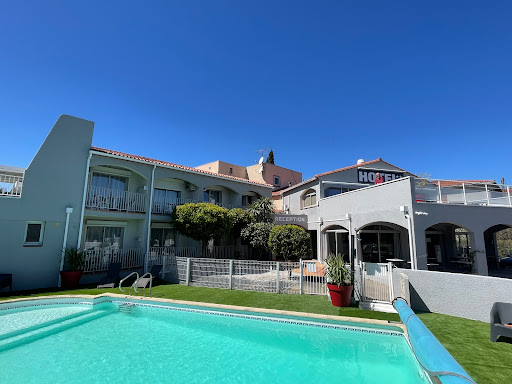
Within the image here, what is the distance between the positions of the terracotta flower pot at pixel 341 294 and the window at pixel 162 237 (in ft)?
47.0

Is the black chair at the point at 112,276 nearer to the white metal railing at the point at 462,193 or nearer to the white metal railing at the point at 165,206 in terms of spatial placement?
the white metal railing at the point at 165,206

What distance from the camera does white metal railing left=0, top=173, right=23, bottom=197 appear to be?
13047 mm

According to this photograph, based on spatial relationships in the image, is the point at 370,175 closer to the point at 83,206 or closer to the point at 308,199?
the point at 308,199

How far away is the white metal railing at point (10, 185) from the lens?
13047 mm

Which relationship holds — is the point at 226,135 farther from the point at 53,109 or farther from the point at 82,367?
the point at 82,367

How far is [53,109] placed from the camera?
14.5 meters

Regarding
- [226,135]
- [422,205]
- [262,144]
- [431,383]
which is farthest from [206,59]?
[262,144]

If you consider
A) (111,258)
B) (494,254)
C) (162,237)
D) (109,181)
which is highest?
(109,181)

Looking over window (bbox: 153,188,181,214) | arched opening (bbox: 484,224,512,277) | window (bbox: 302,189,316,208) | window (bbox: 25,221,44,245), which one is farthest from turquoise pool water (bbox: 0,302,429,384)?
window (bbox: 302,189,316,208)

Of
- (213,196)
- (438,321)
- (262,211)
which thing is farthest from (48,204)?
(438,321)

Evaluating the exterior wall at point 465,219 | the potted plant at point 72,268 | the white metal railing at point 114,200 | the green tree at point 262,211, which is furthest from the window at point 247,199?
the exterior wall at point 465,219

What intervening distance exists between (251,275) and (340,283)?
4.60 m

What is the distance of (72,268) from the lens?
13.5m

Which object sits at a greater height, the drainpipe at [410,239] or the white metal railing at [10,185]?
the white metal railing at [10,185]
